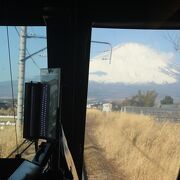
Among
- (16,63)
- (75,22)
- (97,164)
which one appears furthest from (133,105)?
(16,63)

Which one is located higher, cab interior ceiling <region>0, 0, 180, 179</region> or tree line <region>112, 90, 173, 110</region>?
cab interior ceiling <region>0, 0, 180, 179</region>

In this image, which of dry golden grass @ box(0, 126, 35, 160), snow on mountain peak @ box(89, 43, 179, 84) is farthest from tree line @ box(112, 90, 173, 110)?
dry golden grass @ box(0, 126, 35, 160)

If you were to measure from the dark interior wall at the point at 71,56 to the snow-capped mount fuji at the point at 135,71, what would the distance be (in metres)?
0.11

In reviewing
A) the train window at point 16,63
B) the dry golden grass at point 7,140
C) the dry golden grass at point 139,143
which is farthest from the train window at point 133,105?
the dry golden grass at point 7,140

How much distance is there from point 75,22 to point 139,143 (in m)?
1.36

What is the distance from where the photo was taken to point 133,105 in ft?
13.0

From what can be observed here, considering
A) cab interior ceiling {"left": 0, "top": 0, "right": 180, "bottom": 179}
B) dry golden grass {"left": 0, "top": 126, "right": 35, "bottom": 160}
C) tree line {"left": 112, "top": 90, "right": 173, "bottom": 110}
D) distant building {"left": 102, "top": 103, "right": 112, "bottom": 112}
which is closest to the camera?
cab interior ceiling {"left": 0, "top": 0, "right": 180, "bottom": 179}

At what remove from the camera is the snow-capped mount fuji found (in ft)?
12.5

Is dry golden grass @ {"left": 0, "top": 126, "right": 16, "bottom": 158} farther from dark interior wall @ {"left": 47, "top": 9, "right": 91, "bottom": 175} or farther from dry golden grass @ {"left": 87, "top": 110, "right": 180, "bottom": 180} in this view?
dry golden grass @ {"left": 87, "top": 110, "right": 180, "bottom": 180}

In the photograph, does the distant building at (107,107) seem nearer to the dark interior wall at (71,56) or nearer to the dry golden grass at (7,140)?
the dark interior wall at (71,56)

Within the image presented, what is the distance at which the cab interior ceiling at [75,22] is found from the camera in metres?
3.59

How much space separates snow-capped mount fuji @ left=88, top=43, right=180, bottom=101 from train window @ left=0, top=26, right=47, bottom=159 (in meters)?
0.55

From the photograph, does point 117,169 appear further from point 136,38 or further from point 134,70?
point 136,38

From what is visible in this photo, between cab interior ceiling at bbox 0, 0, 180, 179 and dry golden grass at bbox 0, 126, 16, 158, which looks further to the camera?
dry golden grass at bbox 0, 126, 16, 158
